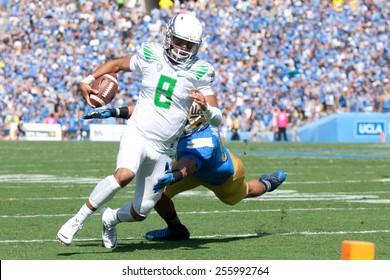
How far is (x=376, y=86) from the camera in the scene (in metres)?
33.1

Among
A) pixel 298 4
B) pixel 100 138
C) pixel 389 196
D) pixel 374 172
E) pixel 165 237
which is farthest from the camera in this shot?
pixel 298 4

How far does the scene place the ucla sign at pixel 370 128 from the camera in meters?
31.6

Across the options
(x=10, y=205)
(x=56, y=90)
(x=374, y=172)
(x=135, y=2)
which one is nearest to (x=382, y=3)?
(x=135, y=2)

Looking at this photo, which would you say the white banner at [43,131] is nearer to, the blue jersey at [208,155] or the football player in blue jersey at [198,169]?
the football player in blue jersey at [198,169]

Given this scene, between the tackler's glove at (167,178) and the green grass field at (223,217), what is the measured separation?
1.60ft

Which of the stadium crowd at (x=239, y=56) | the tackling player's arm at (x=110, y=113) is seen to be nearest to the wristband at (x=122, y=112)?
the tackling player's arm at (x=110, y=113)

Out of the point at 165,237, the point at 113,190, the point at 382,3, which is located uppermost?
the point at 113,190

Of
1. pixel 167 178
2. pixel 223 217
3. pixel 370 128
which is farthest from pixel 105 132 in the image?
pixel 167 178

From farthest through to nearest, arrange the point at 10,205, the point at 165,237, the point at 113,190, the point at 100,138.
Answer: the point at 100,138
the point at 10,205
the point at 165,237
the point at 113,190

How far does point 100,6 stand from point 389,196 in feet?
83.7

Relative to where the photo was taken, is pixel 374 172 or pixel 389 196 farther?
pixel 374 172

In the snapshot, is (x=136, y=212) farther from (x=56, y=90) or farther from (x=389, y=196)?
(x=56, y=90)

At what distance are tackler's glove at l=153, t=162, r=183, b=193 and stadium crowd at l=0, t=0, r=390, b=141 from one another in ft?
80.8

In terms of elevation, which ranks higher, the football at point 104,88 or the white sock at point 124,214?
the football at point 104,88
